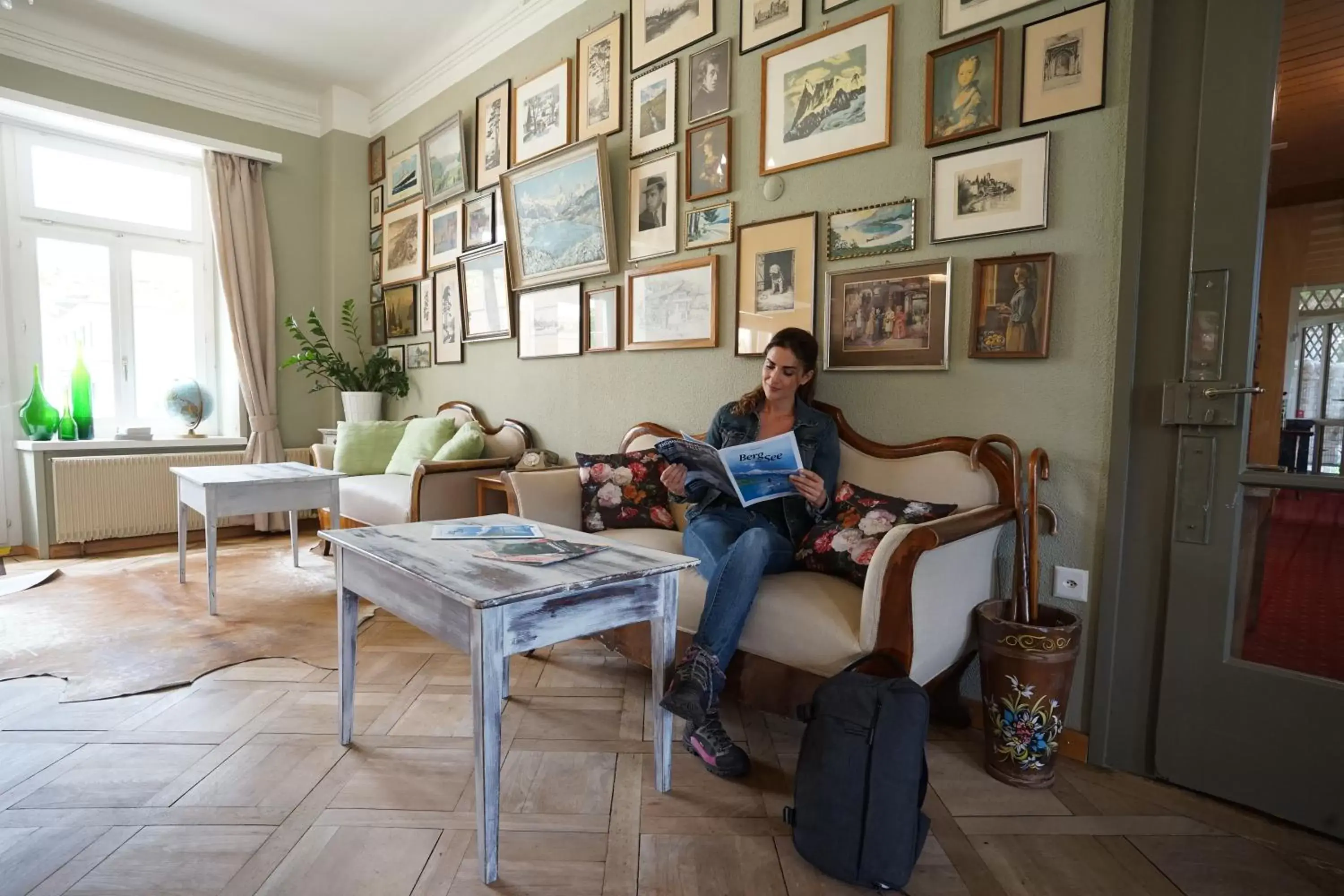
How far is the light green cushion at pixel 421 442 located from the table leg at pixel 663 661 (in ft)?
8.53

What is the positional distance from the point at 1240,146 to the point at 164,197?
5.68 metres

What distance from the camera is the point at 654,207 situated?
2961 millimetres

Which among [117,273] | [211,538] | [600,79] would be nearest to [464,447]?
[211,538]

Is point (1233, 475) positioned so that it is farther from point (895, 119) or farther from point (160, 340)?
point (160, 340)

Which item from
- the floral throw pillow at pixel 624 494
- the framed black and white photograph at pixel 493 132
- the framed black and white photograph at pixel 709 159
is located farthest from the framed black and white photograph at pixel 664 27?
the floral throw pillow at pixel 624 494

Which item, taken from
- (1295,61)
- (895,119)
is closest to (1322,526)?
(1295,61)

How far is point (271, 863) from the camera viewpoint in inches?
53.1

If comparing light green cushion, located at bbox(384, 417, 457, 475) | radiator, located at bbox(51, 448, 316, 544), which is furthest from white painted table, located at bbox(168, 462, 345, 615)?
radiator, located at bbox(51, 448, 316, 544)

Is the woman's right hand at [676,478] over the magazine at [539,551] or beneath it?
over

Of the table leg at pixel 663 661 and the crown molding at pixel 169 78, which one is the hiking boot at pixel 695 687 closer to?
the table leg at pixel 663 661

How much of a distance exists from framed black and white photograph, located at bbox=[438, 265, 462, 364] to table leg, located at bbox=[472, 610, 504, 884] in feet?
10.6

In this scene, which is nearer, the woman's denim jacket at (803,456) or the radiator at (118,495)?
the woman's denim jacket at (803,456)

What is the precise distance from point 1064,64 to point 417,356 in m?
3.94

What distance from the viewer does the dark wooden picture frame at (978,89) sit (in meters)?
1.98
